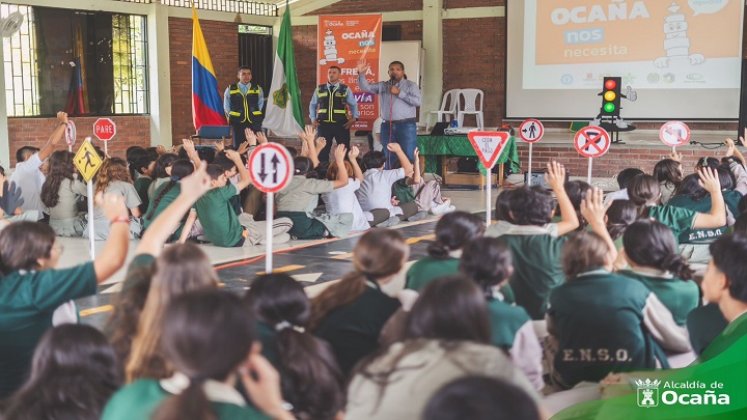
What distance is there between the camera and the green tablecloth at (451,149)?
13.1m

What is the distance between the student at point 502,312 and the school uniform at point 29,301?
4.26 feet

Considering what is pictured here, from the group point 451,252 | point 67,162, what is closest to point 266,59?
point 67,162

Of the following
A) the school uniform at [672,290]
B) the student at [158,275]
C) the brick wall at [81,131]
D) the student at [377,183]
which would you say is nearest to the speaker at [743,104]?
the student at [377,183]

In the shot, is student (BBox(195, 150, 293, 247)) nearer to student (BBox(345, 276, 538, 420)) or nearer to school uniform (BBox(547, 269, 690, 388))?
school uniform (BBox(547, 269, 690, 388))

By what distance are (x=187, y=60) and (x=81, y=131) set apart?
7.95ft

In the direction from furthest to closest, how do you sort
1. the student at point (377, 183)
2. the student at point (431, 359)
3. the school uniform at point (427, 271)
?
1. the student at point (377, 183)
2. the school uniform at point (427, 271)
3. the student at point (431, 359)

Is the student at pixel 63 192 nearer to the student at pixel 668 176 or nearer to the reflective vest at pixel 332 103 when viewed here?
the reflective vest at pixel 332 103

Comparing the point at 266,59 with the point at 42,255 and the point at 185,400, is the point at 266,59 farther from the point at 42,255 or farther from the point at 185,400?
the point at 185,400

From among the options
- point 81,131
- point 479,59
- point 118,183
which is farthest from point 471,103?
point 118,183

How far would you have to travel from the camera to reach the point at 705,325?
3.41 m

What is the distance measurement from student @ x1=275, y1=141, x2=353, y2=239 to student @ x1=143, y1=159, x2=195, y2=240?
3.78ft

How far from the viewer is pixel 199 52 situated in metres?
14.4

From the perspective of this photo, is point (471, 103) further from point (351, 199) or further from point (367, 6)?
point (351, 199)

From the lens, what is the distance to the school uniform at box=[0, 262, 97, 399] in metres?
3.19
